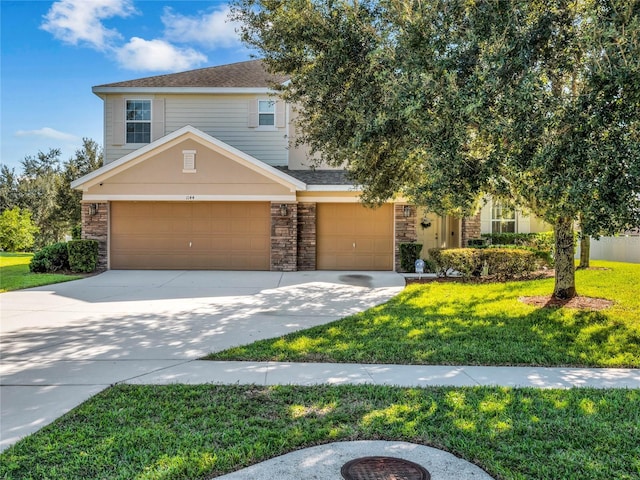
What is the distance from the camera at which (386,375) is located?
510 cm

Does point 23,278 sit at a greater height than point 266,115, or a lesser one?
lesser

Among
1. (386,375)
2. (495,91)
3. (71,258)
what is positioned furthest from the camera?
(71,258)

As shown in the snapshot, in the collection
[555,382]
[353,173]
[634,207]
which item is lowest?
[555,382]

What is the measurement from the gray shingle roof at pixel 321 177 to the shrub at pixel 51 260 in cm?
764

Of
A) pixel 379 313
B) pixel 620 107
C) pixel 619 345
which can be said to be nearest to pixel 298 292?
pixel 379 313

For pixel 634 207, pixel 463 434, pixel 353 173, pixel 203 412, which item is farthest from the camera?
pixel 353 173

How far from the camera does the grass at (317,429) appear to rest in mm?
3100

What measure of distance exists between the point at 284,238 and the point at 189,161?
3.88 m

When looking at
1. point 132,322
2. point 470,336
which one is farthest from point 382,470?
point 132,322

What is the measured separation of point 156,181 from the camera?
14.7 metres

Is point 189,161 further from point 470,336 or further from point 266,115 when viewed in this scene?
point 470,336

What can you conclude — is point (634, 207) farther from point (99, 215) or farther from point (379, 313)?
point (99, 215)

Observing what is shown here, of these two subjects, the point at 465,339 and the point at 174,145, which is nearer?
the point at 465,339

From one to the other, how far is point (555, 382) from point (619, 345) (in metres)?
2.14
